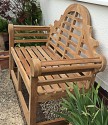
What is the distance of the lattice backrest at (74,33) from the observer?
91.4 inches

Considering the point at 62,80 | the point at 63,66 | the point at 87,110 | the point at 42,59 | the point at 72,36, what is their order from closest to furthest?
1. the point at 87,110
2. the point at 63,66
3. the point at 62,80
4. the point at 72,36
5. the point at 42,59

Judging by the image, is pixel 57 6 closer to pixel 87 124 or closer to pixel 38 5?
pixel 38 5

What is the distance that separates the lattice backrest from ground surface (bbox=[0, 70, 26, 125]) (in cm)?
81

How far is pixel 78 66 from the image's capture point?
75.4 inches

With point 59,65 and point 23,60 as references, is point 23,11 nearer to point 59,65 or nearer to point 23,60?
point 23,60

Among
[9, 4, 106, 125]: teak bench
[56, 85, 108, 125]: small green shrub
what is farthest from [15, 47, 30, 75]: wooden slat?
[56, 85, 108, 125]: small green shrub

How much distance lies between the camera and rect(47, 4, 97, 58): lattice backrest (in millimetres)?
2320

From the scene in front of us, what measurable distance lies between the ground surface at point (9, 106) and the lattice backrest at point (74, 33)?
0.81 meters

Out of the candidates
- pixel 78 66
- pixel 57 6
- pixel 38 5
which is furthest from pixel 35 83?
pixel 38 5

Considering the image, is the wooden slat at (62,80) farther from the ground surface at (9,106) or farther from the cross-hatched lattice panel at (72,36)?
the ground surface at (9,106)

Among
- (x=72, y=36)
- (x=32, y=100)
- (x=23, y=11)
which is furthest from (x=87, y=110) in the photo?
(x=23, y=11)

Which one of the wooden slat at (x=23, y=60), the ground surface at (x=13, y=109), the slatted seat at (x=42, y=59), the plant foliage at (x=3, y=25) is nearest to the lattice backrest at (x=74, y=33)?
the slatted seat at (x=42, y=59)

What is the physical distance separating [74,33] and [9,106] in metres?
1.18

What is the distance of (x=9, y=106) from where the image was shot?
2.74 meters
